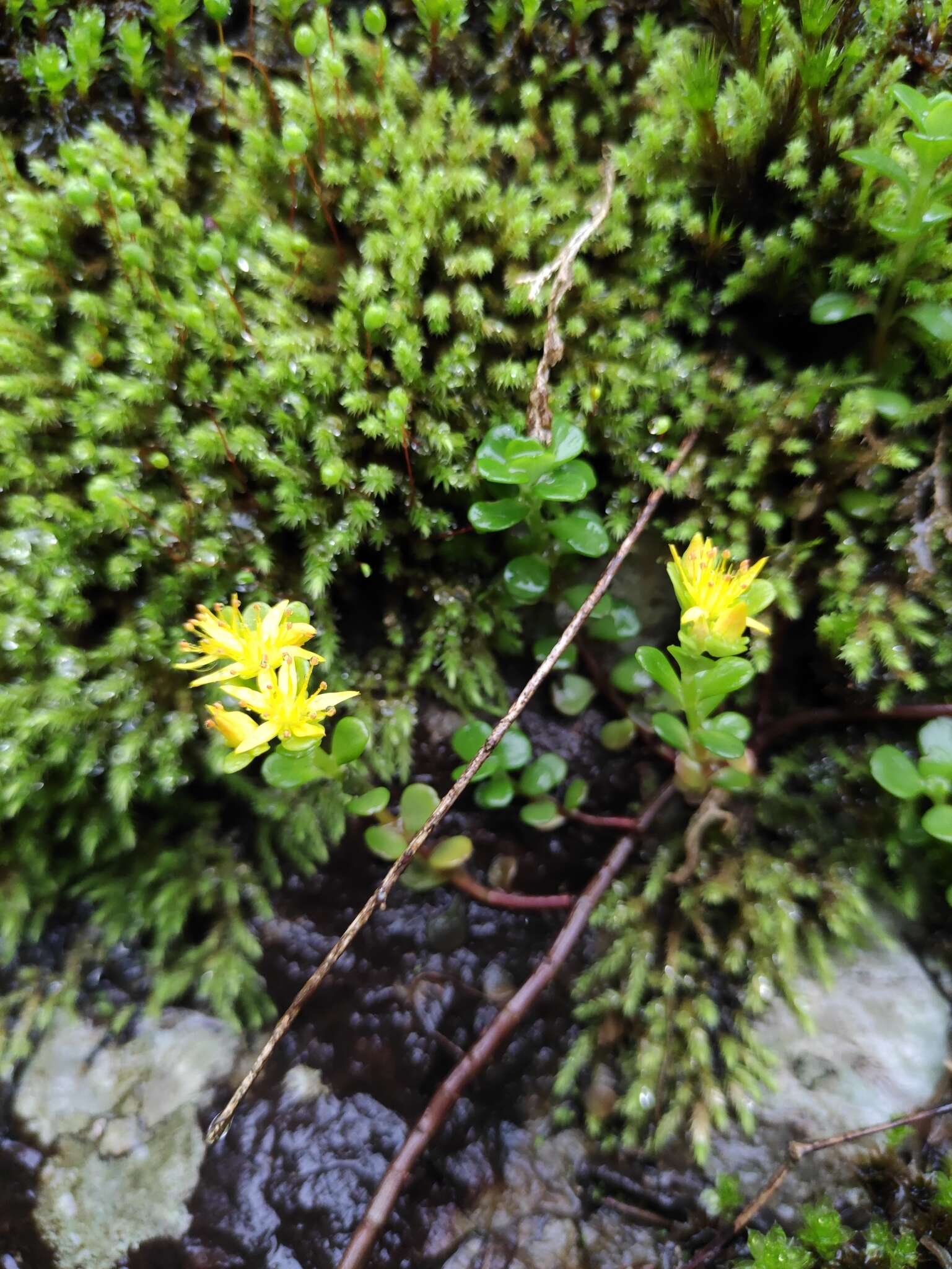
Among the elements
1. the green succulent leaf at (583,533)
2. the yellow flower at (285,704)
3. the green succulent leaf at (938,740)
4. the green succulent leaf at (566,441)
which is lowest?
the yellow flower at (285,704)

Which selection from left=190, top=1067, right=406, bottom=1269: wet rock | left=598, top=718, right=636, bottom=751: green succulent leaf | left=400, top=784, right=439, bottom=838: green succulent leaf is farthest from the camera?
left=598, top=718, right=636, bottom=751: green succulent leaf

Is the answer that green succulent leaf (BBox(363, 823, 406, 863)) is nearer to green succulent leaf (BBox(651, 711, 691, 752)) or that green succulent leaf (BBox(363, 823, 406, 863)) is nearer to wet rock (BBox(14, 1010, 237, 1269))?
wet rock (BBox(14, 1010, 237, 1269))

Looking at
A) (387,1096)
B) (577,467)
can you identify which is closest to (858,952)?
(387,1096)

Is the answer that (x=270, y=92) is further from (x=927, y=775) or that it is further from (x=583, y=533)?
(x=927, y=775)

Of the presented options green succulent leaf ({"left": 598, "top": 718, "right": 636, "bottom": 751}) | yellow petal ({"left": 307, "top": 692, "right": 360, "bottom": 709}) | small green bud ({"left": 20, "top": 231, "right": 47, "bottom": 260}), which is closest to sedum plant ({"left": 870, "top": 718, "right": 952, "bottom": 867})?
green succulent leaf ({"left": 598, "top": 718, "right": 636, "bottom": 751})

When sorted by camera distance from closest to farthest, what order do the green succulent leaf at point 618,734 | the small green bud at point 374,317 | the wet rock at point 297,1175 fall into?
the wet rock at point 297,1175 < the small green bud at point 374,317 < the green succulent leaf at point 618,734

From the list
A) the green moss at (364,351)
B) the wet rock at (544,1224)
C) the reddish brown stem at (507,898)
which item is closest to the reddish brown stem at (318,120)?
the green moss at (364,351)

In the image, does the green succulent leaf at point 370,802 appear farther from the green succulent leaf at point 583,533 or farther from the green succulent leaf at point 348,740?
the green succulent leaf at point 583,533
